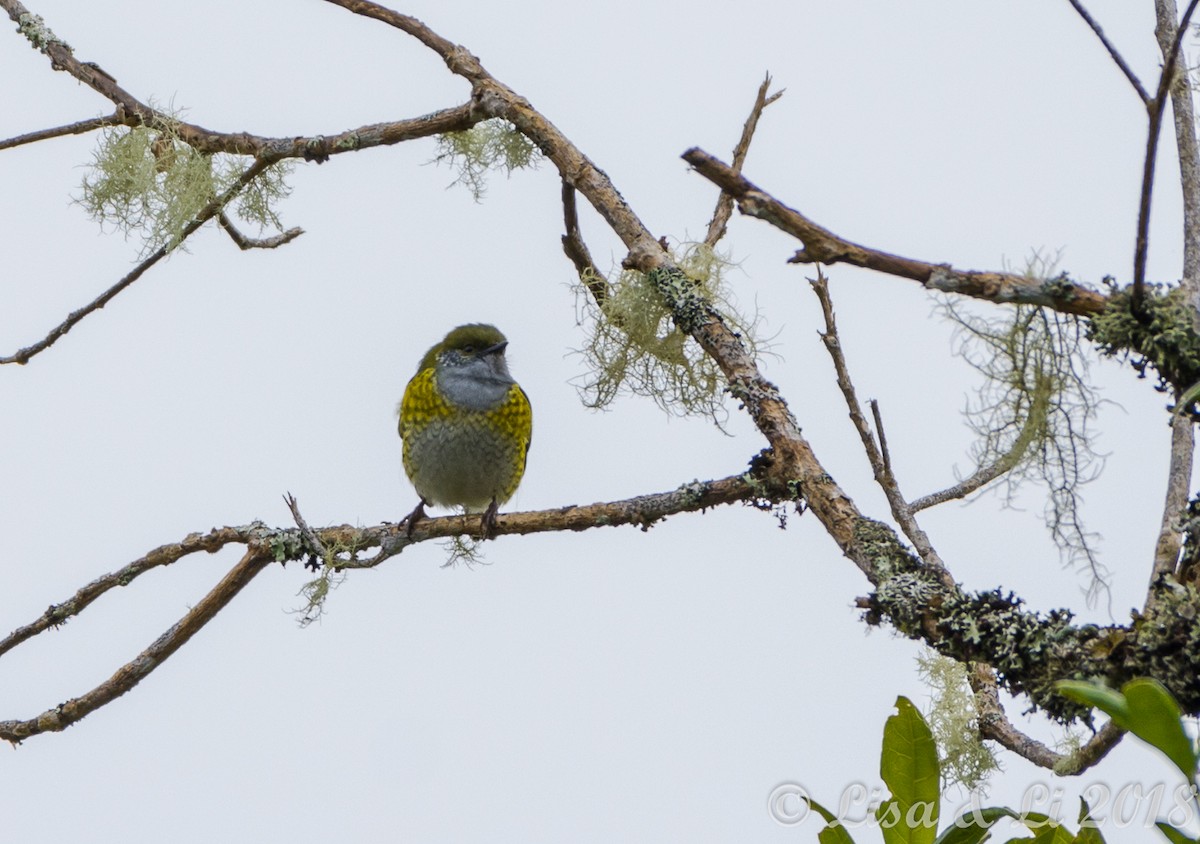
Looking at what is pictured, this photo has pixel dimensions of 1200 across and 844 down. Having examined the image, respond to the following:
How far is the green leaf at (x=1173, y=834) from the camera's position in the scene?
4.68ft

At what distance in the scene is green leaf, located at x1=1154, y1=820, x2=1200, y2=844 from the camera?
143 centimetres

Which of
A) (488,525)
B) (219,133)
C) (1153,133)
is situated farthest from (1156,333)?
(219,133)

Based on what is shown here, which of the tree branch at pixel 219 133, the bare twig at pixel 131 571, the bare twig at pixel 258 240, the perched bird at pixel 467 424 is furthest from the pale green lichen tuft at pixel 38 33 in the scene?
the perched bird at pixel 467 424

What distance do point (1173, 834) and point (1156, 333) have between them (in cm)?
61

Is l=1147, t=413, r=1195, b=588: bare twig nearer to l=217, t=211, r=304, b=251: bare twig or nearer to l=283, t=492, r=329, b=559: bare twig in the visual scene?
l=283, t=492, r=329, b=559: bare twig

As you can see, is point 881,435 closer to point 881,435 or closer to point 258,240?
point 881,435

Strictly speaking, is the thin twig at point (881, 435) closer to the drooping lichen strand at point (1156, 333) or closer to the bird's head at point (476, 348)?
the drooping lichen strand at point (1156, 333)

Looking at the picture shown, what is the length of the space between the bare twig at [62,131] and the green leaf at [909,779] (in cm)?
236

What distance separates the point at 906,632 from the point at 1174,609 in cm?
38

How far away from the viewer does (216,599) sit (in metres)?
2.88

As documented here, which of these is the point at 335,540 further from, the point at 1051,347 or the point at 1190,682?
the point at 1190,682

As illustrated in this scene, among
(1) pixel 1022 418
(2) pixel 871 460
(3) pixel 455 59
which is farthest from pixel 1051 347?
(3) pixel 455 59

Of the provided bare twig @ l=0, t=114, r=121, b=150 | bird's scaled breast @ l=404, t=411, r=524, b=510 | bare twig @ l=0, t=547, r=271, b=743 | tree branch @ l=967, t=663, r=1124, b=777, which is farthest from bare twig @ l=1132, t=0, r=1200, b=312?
bird's scaled breast @ l=404, t=411, r=524, b=510

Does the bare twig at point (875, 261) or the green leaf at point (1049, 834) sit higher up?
the bare twig at point (875, 261)
